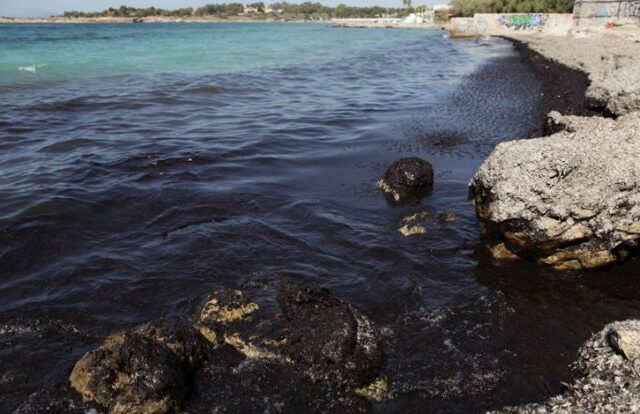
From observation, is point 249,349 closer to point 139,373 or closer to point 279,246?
point 139,373

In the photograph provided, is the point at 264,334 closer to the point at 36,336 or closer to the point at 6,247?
the point at 36,336

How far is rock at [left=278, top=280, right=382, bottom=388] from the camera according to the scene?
5.17 metres

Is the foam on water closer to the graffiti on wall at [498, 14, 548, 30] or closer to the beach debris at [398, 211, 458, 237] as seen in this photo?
the beach debris at [398, 211, 458, 237]

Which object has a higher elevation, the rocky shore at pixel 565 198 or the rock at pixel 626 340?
the rocky shore at pixel 565 198

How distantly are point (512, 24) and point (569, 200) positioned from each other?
65865mm

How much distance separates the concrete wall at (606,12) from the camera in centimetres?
4106

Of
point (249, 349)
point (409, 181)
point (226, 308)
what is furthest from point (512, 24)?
point (249, 349)

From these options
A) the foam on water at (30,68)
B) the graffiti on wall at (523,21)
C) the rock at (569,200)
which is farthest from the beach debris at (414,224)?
the graffiti on wall at (523,21)

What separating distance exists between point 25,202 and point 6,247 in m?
2.06

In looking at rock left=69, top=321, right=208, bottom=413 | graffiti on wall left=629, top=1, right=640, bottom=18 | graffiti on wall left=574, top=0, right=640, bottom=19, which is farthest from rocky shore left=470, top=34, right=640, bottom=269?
graffiti on wall left=574, top=0, right=640, bottom=19

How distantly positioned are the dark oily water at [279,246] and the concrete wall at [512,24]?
4444 cm

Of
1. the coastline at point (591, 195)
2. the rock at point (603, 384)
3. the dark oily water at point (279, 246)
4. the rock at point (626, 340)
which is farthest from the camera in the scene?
the dark oily water at point (279, 246)

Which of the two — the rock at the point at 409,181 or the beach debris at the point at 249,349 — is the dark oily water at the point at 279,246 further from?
the beach debris at the point at 249,349

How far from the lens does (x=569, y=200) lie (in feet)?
22.6
